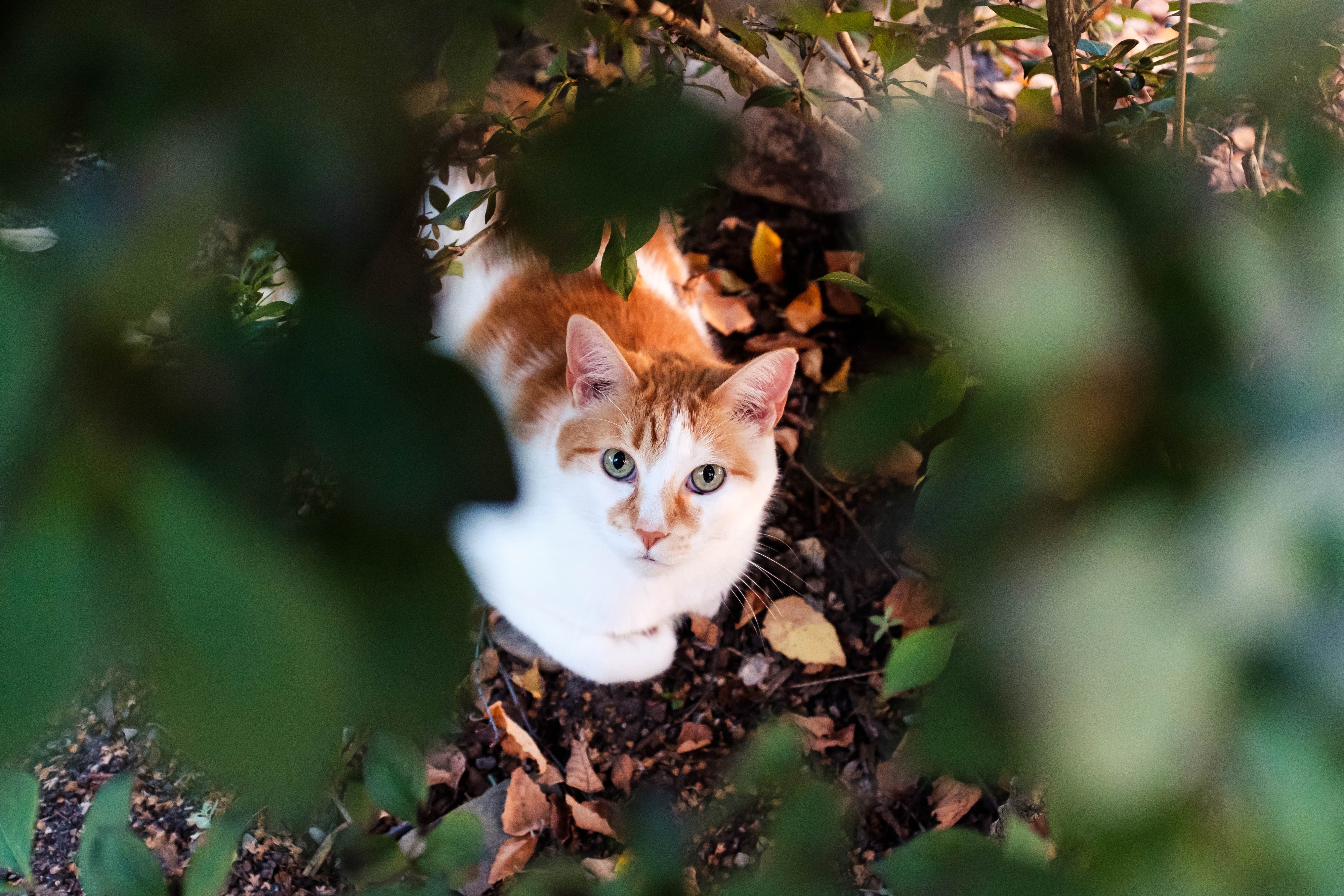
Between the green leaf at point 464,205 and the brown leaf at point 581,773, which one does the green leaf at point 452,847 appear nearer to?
the green leaf at point 464,205

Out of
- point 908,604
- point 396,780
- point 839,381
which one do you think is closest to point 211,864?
point 396,780

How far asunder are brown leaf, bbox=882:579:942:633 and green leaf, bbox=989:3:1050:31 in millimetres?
1094

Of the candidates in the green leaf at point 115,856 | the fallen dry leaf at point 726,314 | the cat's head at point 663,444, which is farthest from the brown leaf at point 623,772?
the fallen dry leaf at point 726,314

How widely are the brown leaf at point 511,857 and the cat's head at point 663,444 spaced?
57 centimetres

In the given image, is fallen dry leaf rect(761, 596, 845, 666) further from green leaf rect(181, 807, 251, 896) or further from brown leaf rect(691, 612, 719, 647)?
green leaf rect(181, 807, 251, 896)

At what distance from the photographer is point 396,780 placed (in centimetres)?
82

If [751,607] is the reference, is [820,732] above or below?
below

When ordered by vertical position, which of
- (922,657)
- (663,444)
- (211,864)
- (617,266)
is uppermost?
(617,266)

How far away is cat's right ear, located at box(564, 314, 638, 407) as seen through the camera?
1.32 meters

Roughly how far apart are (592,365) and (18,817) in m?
0.94

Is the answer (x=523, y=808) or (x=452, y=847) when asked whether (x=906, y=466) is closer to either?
(x=523, y=808)

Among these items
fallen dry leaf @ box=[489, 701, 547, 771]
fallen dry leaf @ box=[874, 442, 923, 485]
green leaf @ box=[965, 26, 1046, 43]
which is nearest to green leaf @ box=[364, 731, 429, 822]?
fallen dry leaf @ box=[489, 701, 547, 771]

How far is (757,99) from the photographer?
95 cm

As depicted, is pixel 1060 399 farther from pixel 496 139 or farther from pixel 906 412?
pixel 496 139
